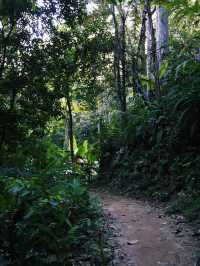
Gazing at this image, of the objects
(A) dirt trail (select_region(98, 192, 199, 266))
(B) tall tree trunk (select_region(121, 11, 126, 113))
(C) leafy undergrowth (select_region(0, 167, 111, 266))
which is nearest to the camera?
(C) leafy undergrowth (select_region(0, 167, 111, 266))

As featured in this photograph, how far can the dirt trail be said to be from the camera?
4668mm

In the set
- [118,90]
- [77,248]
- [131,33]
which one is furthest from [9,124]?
[131,33]

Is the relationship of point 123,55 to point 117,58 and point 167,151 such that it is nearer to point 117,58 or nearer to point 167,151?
point 117,58

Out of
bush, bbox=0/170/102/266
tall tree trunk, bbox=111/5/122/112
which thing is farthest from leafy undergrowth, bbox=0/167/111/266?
tall tree trunk, bbox=111/5/122/112

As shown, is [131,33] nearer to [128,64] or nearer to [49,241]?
[128,64]

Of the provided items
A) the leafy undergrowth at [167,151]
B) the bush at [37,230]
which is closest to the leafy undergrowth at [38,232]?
the bush at [37,230]

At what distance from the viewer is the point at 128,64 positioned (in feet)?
46.4

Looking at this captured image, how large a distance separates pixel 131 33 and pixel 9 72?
31.2 feet

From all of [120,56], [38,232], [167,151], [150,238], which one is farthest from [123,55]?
[38,232]

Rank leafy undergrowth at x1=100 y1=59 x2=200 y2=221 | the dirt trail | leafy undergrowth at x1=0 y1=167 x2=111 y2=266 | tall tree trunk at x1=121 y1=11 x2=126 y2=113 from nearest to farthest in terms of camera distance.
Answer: leafy undergrowth at x1=0 y1=167 x2=111 y2=266 → the dirt trail → leafy undergrowth at x1=100 y1=59 x2=200 y2=221 → tall tree trunk at x1=121 y1=11 x2=126 y2=113

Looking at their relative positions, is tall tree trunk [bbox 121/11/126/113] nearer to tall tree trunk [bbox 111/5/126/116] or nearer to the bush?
tall tree trunk [bbox 111/5/126/116]

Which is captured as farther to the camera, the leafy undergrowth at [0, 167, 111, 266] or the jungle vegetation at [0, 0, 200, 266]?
the jungle vegetation at [0, 0, 200, 266]

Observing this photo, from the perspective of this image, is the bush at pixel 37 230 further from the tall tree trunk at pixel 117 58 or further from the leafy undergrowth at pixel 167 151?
the tall tree trunk at pixel 117 58

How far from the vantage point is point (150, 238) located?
18.1ft
